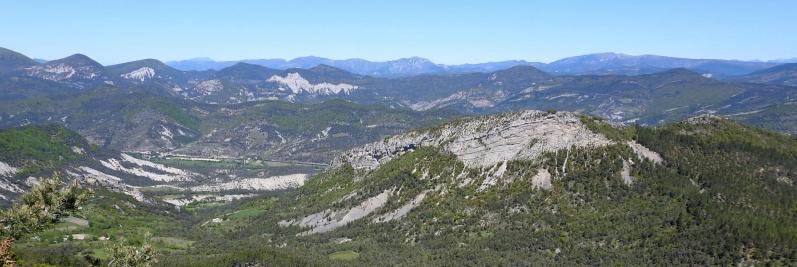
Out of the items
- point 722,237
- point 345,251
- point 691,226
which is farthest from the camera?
point 345,251

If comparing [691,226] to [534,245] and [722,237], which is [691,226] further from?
[534,245]

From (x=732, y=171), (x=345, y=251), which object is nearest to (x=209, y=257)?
(x=345, y=251)

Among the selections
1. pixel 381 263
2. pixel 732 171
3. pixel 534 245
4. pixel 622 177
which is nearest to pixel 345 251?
pixel 381 263

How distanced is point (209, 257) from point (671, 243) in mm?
120307

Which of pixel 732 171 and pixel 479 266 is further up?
pixel 732 171

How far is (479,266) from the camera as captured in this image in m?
162

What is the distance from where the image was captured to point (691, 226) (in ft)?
541

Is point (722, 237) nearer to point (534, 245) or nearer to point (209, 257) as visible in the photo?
point (534, 245)

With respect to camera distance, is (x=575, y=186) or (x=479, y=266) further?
(x=575, y=186)

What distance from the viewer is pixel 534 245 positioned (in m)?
175

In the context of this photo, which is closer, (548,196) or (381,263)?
(381,263)

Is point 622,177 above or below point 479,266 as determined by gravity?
above

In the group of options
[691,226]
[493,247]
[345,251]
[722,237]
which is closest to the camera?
[722,237]

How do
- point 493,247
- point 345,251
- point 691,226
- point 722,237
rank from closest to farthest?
point 722,237, point 691,226, point 493,247, point 345,251
